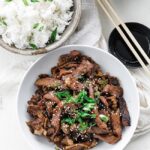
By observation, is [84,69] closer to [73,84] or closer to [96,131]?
[73,84]

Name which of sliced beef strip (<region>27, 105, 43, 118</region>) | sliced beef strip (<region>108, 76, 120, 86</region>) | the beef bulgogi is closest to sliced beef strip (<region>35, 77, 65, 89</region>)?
the beef bulgogi

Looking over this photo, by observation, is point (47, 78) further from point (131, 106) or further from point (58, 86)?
point (131, 106)

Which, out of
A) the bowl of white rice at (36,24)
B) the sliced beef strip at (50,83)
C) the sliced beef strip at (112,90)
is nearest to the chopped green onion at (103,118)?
the sliced beef strip at (112,90)

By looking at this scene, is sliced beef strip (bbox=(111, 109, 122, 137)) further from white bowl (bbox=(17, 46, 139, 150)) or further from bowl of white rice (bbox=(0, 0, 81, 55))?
bowl of white rice (bbox=(0, 0, 81, 55))

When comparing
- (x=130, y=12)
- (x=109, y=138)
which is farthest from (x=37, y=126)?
(x=130, y=12)

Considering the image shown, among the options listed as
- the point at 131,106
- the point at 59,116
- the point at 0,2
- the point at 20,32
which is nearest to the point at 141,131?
the point at 131,106

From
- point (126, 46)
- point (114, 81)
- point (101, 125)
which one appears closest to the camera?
point (101, 125)
